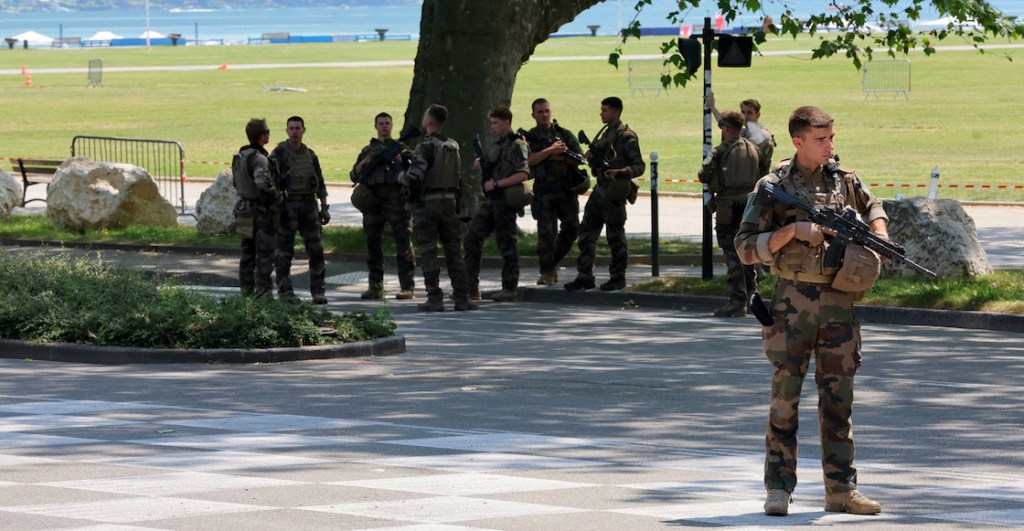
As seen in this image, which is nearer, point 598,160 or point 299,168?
point 299,168

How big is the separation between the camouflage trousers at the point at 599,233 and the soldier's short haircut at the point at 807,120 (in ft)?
33.5

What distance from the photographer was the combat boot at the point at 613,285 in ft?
60.0

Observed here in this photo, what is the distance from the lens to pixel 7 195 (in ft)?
87.5

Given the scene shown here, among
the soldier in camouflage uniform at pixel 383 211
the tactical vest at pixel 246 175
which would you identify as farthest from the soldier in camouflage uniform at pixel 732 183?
the tactical vest at pixel 246 175

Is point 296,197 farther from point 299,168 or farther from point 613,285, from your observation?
point 613,285

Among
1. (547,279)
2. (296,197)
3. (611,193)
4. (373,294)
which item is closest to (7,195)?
(373,294)

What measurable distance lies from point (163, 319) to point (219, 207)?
975cm

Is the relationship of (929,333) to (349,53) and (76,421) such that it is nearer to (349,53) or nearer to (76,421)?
(76,421)

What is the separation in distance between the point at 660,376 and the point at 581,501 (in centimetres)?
469

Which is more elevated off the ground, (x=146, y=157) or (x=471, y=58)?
(x=471, y=58)

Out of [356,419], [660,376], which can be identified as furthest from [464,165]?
[356,419]

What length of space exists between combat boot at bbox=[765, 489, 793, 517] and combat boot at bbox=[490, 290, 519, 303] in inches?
414

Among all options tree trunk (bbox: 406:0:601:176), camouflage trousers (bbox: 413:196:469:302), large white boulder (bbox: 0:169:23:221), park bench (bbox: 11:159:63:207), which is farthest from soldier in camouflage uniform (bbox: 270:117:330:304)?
park bench (bbox: 11:159:63:207)

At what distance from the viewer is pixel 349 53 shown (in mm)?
107875
